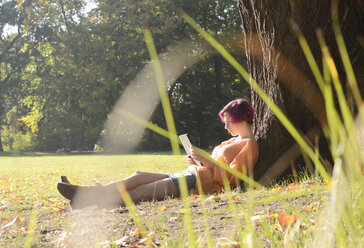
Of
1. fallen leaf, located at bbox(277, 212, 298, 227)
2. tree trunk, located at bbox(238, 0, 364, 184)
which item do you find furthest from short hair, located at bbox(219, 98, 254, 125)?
fallen leaf, located at bbox(277, 212, 298, 227)

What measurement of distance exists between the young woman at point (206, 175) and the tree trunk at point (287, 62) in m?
0.23

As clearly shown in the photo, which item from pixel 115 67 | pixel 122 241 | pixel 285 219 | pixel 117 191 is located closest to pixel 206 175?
pixel 117 191

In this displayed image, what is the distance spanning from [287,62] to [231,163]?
121 centimetres

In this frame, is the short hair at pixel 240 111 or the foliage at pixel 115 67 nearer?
the short hair at pixel 240 111

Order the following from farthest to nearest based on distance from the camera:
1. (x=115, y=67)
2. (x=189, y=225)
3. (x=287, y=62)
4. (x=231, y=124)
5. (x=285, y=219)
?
1. (x=115, y=67)
2. (x=231, y=124)
3. (x=287, y=62)
4. (x=285, y=219)
5. (x=189, y=225)

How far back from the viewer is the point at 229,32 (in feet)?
82.2

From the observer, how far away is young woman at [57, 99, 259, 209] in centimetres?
420

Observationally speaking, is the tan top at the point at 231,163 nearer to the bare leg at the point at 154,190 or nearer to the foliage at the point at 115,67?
the bare leg at the point at 154,190

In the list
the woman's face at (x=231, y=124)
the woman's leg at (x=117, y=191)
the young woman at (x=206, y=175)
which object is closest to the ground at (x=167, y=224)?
the woman's leg at (x=117, y=191)

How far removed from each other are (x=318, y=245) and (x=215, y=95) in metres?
24.7

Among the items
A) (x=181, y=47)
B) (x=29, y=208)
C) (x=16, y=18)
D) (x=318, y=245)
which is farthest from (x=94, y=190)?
(x=16, y=18)

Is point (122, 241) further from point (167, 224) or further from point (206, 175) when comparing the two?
point (206, 175)

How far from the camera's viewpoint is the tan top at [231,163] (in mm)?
4414

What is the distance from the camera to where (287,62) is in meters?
4.34
